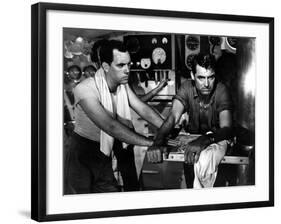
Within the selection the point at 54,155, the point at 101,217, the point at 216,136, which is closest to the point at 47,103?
the point at 54,155

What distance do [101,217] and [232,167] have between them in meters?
0.51

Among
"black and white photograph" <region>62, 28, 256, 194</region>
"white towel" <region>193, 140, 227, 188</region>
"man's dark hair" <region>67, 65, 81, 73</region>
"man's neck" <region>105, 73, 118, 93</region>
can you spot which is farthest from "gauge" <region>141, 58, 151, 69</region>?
"white towel" <region>193, 140, 227, 188</region>

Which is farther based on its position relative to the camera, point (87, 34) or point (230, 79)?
point (230, 79)

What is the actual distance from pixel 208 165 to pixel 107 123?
397mm

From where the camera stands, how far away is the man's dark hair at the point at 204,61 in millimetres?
2733

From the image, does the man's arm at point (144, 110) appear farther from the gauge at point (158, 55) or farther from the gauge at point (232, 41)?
the gauge at point (232, 41)

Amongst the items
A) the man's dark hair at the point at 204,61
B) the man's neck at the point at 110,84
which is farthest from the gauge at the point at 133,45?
the man's dark hair at the point at 204,61

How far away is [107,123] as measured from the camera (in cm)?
259

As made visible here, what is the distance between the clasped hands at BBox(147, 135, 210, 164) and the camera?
2.67m

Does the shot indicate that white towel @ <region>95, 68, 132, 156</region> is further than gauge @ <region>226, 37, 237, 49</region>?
No

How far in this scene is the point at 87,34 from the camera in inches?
100

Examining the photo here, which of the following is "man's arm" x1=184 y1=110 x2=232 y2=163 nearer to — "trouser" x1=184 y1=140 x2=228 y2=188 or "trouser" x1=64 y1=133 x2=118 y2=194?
"trouser" x1=184 y1=140 x2=228 y2=188

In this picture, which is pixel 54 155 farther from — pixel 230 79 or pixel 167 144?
pixel 230 79

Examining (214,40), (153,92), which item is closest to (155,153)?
(153,92)
